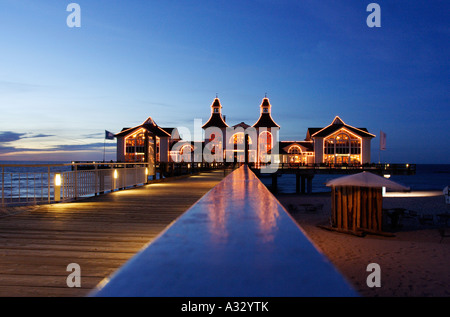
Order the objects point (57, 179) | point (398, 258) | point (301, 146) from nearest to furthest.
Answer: point (57, 179) < point (398, 258) < point (301, 146)

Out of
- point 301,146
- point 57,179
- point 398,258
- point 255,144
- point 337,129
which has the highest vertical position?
point 337,129

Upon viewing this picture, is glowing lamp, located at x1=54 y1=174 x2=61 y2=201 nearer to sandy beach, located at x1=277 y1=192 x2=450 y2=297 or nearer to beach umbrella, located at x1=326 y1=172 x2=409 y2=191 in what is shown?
sandy beach, located at x1=277 y1=192 x2=450 y2=297

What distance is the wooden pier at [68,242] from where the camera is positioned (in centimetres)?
335

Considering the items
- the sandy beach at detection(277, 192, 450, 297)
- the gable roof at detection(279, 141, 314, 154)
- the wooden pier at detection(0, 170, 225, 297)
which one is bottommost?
the sandy beach at detection(277, 192, 450, 297)

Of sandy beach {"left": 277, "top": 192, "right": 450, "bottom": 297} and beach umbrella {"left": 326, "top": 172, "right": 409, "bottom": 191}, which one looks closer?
sandy beach {"left": 277, "top": 192, "right": 450, "bottom": 297}

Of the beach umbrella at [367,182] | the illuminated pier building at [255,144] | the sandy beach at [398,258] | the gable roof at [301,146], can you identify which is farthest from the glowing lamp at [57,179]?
the gable roof at [301,146]

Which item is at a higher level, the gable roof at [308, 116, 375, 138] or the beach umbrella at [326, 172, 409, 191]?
the gable roof at [308, 116, 375, 138]

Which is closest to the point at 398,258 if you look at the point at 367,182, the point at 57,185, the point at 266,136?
the point at 367,182

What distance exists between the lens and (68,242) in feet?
A: 16.1

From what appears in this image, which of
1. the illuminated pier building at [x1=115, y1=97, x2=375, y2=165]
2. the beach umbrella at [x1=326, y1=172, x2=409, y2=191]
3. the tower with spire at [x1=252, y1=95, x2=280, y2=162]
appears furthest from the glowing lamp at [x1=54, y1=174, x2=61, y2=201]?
the tower with spire at [x1=252, y1=95, x2=280, y2=162]

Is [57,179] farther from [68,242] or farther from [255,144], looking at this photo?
[255,144]

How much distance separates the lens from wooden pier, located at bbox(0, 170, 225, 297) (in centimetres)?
335
